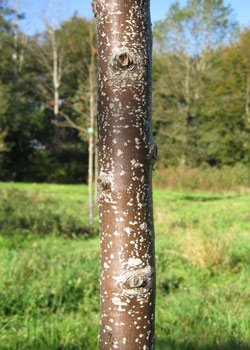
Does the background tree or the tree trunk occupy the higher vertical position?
the background tree

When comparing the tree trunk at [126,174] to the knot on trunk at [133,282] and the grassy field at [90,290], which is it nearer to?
the knot on trunk at [133,282]

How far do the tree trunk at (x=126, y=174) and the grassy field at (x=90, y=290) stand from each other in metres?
1.75

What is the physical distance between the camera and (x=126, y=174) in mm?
930

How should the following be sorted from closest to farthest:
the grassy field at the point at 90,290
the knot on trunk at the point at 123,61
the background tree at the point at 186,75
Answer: the knot on trunk at the point at 123,61 < the grassy field at the point at 90,290 < the background tree at the point at 186,75

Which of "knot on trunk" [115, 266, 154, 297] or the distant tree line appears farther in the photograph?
the distant tree line

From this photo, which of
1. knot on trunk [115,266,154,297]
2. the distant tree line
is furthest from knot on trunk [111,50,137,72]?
the distant tree line

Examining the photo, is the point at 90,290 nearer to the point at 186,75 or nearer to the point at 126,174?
the point at 126,174

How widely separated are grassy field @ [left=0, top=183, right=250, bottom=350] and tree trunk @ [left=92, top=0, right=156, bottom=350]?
5.75ft

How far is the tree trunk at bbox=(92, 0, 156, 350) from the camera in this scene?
93 centimetres

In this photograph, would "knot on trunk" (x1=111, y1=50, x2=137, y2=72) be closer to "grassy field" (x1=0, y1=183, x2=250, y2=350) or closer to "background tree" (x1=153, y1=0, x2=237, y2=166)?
"grassy field" (x1=0, y1=183, x2=250, y2=350)

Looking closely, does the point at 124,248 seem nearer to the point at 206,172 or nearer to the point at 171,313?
the point at 171,313

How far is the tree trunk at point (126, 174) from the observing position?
3.05 feet

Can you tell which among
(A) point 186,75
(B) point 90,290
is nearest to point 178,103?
(A) point 186,75

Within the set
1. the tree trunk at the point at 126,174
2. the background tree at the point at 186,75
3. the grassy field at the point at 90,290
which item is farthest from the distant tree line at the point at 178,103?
the tree trunk at the point at 126,174
